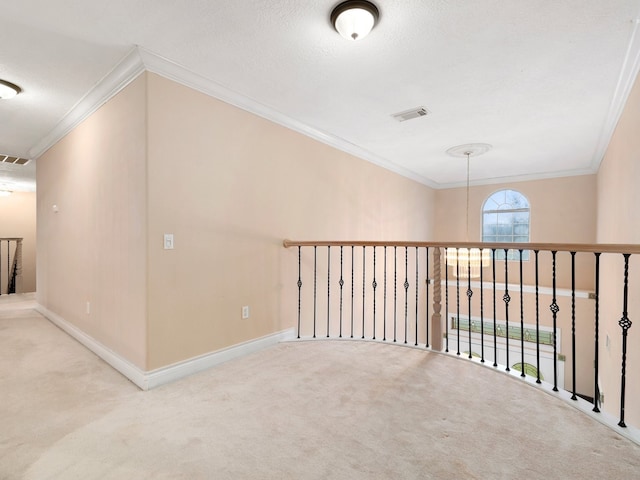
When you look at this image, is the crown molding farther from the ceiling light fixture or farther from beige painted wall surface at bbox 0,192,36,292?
beige painted wall surface at bbox 0,192,36,292

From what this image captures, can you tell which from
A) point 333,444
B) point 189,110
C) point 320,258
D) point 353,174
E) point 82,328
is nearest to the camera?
point 333,444

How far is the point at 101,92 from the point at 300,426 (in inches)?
123

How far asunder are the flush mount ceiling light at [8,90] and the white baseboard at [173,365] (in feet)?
7.62

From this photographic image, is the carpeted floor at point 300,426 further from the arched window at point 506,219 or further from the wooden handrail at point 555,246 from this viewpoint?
the arched window at point 506,219

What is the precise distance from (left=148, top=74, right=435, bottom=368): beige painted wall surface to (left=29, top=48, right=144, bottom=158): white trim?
0.19 m

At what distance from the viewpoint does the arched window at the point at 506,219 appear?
6.52 metres

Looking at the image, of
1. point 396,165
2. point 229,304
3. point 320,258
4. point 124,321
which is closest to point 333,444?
point 229,304

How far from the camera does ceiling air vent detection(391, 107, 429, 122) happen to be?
3299 millimetres

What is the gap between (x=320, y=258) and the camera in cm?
398

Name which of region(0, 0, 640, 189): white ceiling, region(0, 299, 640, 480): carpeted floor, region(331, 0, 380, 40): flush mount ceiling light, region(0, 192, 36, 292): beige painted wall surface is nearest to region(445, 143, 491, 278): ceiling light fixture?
region(0, 0, 640, 189): white ceiling

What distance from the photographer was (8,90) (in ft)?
9.12

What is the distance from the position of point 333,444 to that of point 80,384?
200cm

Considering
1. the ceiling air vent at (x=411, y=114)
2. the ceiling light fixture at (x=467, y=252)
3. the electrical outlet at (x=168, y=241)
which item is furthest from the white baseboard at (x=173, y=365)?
the ceiling air vent at (x=411, y=114)

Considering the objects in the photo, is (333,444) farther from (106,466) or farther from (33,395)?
(33,395)
